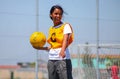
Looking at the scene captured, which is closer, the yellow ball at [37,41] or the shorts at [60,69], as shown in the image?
the shorts at [60,69]

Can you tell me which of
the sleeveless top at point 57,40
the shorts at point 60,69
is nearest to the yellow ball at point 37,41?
the sleeveless top at point 57,40

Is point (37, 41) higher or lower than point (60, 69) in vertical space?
higher

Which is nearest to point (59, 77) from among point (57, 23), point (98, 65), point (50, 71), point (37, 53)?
point (50, 71)

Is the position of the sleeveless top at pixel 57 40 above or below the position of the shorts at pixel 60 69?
above

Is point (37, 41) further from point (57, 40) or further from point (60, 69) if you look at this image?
point (60, 69)

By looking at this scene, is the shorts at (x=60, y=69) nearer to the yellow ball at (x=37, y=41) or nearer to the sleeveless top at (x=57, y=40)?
the sleeveless top at (x=57, y=40)

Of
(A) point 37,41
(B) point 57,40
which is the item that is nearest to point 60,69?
(B) point 57,40

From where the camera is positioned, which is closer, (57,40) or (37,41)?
(57,40)

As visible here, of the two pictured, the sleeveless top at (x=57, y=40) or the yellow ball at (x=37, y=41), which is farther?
the yellow ball at (x=37, y=41)

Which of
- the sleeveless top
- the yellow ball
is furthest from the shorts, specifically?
the yellow ball

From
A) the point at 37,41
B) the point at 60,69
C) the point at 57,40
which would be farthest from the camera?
the point at 37,41

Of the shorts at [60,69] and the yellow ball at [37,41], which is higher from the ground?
the yellow ball at [37,41]

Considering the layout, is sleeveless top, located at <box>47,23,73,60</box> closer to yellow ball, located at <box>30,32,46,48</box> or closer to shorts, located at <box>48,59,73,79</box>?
shorts, located at <box>48,59,73,79</box>

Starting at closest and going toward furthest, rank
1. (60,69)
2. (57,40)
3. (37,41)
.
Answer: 1. (60,69)
2. (57,40)
3. (37,41)
